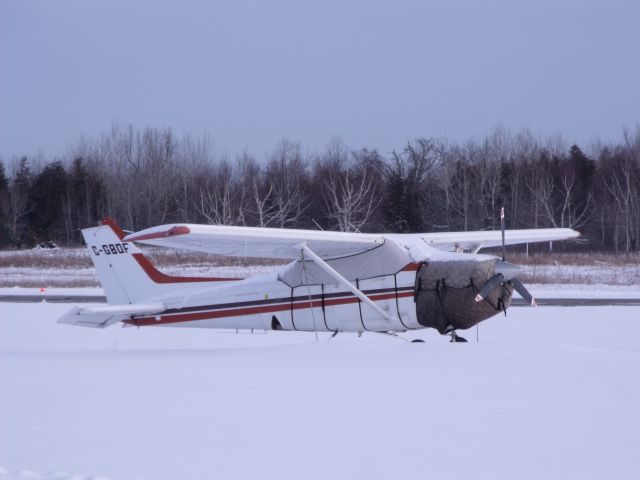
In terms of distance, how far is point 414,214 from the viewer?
52.1 meters

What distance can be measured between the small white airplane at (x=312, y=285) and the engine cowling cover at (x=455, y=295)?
0.01 metres

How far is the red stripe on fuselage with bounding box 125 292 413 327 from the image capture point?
11273 millimetres

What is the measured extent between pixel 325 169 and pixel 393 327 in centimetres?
5203

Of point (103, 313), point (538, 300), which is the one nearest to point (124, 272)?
point (103, 313)

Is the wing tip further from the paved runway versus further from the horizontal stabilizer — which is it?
the paved runway

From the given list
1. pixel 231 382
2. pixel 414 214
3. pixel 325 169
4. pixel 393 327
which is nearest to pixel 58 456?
pixel 231 382

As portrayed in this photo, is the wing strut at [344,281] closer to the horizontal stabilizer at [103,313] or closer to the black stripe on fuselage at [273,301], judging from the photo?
the black stripe on fuselage at [273,301]

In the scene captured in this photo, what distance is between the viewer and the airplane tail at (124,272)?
41.4 feet

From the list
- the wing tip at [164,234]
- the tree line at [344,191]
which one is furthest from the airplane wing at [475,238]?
the tree line at [344,191]

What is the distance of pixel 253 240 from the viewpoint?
34.8 ft

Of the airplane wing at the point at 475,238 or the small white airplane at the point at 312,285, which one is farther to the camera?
the airplane wing at the point at 475,238

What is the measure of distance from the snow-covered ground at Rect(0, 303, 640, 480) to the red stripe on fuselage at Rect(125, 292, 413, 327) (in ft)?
7.26

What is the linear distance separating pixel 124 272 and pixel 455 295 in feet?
17.2

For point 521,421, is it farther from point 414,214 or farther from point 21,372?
point 414,214
